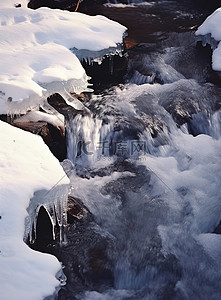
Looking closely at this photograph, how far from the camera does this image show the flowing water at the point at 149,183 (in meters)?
3.82

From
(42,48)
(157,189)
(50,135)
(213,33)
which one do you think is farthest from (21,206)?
(213,33)

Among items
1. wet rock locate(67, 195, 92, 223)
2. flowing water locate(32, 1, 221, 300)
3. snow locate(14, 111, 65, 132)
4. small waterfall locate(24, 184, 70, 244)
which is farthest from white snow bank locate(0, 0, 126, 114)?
small waterfall locate(24, 184, 70, 244)

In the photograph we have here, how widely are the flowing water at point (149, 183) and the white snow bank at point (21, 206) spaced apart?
0.74 meters

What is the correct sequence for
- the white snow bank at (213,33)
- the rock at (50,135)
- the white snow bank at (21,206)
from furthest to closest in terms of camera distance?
the white snow bank at (213,33) → the rock at (50,135) → the white snow bank at (21,206)

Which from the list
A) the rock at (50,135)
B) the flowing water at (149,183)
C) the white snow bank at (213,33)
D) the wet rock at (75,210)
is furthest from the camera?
the white snow bank at (213,33)

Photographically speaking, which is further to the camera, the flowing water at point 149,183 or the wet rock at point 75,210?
the wet rock at point 75,210

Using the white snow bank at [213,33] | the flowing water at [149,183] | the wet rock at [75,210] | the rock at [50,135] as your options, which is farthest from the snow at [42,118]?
the white snow bank at [213,33]

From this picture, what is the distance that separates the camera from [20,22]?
22.3 feet

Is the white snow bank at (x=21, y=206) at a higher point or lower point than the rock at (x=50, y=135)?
higher

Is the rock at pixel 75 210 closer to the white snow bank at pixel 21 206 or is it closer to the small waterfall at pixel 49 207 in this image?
the small waterfall at pixel 49 207

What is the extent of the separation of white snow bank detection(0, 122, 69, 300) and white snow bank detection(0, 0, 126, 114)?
26.7 inches

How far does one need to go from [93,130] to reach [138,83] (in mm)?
1614

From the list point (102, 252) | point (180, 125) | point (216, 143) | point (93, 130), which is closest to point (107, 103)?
point (93, 130)

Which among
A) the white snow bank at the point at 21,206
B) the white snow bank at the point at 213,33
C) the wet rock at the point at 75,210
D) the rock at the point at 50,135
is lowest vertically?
the wet rock at the point at 75,210
